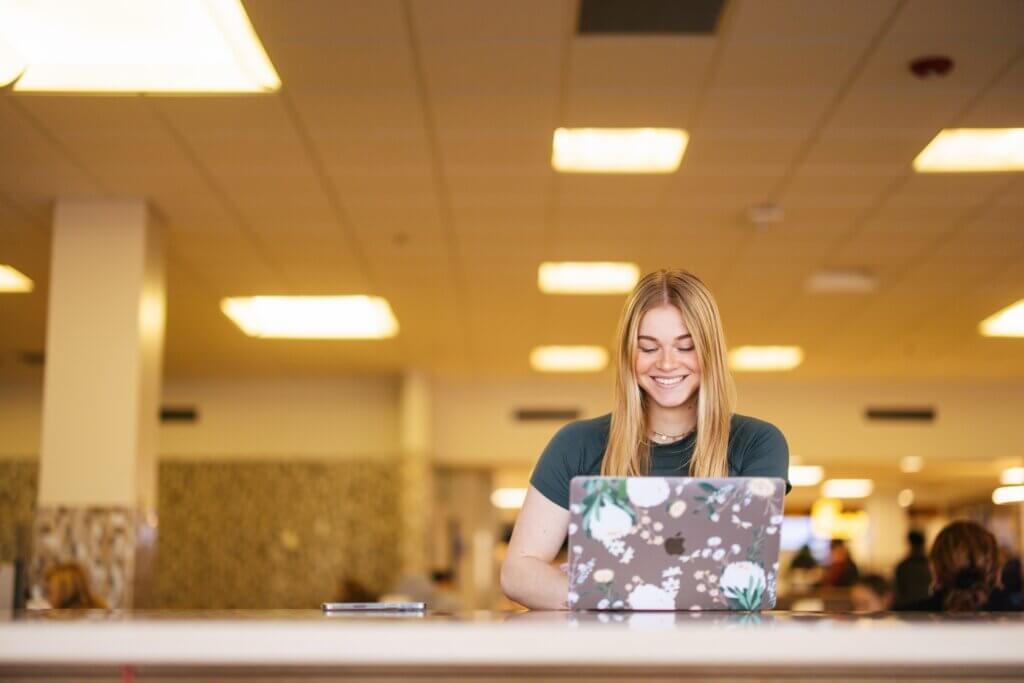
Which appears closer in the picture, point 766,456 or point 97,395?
point 766,456

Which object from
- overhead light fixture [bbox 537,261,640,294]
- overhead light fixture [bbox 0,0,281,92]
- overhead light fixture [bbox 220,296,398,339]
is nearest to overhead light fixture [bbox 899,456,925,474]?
overhead light fixture [bbox 537,261,640,294]

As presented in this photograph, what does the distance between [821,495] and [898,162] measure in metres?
17.3

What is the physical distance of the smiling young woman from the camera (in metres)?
2.49

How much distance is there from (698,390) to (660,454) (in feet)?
0.55

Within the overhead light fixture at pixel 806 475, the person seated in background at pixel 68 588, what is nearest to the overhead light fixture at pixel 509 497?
the overhead light fixture at pixel 806 475

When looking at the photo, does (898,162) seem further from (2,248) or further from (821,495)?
(821,495)

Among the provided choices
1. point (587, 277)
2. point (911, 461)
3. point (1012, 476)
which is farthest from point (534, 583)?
point (1012, 476)

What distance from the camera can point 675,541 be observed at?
1914 millimetres

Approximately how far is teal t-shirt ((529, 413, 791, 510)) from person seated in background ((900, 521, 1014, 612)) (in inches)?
78.7

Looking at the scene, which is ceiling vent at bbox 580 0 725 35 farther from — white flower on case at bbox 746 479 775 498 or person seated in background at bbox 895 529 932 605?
person seated in background at bbox 895 529 932 605

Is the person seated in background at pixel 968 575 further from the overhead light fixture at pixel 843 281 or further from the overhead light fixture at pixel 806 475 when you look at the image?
the overhead light fixture at pixel 806 475

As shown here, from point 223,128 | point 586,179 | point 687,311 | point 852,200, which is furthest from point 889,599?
point 687,311

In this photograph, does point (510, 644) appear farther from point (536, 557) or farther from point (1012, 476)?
point (1012, 476)

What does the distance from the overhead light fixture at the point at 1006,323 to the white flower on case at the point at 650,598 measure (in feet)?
25.1
